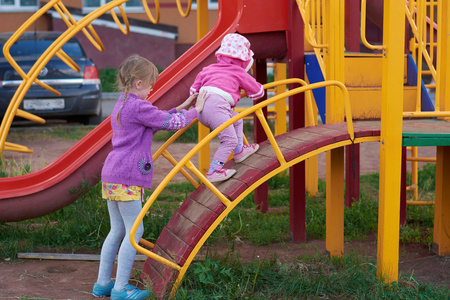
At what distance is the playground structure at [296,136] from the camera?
351cm

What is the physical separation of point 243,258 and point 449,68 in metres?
1.88

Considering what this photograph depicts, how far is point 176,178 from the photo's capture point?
7.63 m

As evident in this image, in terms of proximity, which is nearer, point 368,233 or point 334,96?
point 334,96

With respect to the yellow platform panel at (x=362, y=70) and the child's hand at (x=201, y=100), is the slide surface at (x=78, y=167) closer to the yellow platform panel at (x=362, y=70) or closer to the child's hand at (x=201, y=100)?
the child's hand at (x=201, y=100)

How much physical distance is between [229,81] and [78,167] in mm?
1350

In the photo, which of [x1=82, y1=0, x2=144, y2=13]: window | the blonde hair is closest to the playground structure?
the blonde hair

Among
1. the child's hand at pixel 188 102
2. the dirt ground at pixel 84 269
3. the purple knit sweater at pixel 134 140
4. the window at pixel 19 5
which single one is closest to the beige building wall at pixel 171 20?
the window at pixel 19 5

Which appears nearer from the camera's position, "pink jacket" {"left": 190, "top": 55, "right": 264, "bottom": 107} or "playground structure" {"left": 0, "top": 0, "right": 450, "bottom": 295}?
"playground structure" {"left": 0, "top": 0, "right": 450, "bottom": 295}

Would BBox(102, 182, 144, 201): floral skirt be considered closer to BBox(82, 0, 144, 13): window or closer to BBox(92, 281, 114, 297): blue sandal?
BBox(92, 281, 114, 297): blue sandal

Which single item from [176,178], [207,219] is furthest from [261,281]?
[176,178]

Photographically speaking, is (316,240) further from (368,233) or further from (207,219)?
(207,219)

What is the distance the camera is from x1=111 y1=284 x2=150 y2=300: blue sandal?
11.3ft

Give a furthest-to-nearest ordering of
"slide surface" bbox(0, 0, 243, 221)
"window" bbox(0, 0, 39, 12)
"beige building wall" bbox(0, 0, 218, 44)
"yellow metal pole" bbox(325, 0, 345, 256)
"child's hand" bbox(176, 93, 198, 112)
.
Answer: "window" bbox(0, 0, 39, 12) → "beige building wall" bbox(0, 0, 218, 44) → "slide surface" bbox(0, 0, 243, 221) → "yellow metal pole" bbox(325, 0, 345, 256) → "child's hand" bbox(176, 93, 198, 112)

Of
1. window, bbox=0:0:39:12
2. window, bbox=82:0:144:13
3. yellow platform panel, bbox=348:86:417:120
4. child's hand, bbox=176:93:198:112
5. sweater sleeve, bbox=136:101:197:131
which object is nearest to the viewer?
sweater sleeve, bbox=136:101:197:131
